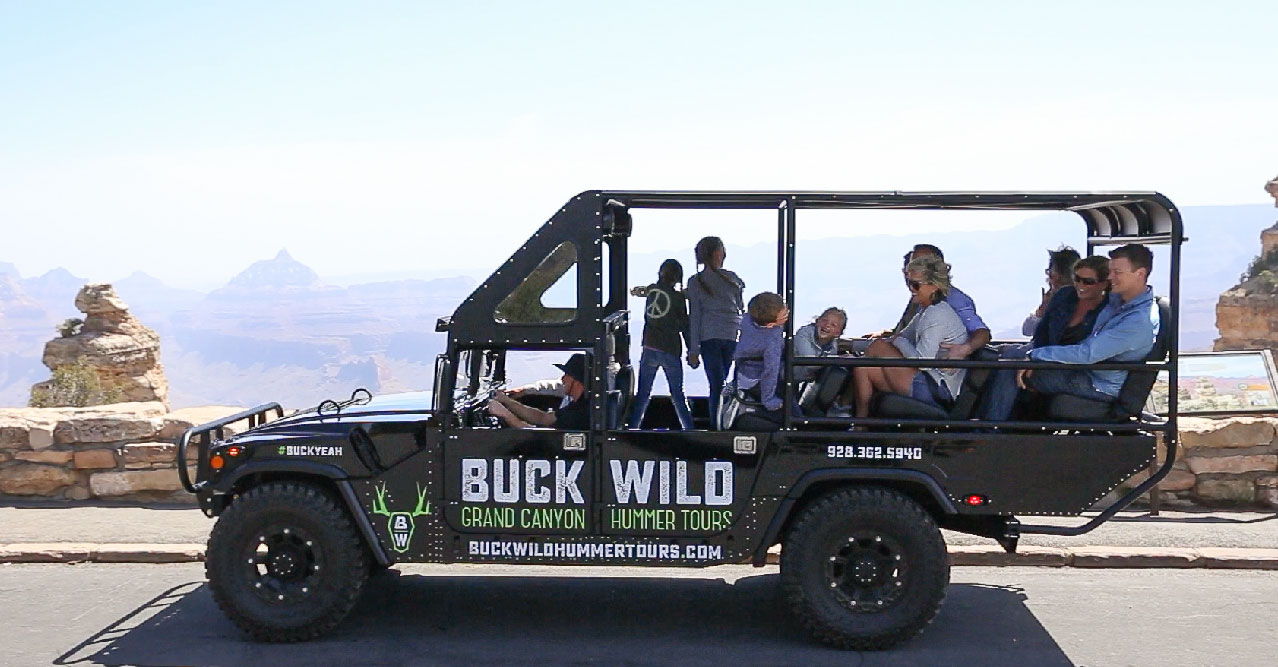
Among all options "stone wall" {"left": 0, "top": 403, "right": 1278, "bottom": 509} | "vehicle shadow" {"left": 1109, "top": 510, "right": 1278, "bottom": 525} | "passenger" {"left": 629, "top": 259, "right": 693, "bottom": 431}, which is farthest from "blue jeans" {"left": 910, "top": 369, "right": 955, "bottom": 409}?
"stone wall" {"left": 0, "top": 403, "right": 1278, "bottom": 509}

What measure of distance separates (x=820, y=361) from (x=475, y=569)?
3250mm

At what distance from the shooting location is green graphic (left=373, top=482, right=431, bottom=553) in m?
6.32

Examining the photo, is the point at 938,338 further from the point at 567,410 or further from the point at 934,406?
the point at 567,410

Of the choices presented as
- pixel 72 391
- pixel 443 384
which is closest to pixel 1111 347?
pixel 443 384

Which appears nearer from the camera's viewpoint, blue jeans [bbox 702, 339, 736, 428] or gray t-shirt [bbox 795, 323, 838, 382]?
gray t-shirt [bbox 795, 323, 838, 382]

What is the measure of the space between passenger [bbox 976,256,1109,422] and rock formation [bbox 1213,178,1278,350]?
3355 centimetres

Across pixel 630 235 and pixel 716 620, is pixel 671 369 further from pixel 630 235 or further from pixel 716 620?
pixel 716 620

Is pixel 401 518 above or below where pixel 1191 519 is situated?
above

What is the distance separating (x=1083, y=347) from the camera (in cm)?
613

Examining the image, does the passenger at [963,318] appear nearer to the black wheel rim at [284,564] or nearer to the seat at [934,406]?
the seat at [934,406]

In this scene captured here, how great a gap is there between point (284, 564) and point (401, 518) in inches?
27.1

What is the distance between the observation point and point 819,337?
7.09m

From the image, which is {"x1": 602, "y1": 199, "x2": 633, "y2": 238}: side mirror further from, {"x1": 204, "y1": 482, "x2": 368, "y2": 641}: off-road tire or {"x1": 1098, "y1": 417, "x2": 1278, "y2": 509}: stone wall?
{"x1": 1098, "y1": 417, "x2": 1278, "y2": 509}: stone wall

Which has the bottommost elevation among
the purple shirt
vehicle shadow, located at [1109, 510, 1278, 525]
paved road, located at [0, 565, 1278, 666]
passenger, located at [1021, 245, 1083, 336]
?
paved road, located at [0, 565, 1278, 666]
